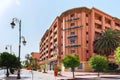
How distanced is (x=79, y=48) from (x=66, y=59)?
3121 centimetres

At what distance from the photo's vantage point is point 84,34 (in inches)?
3068

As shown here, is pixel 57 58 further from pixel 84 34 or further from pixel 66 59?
pixel 66 59

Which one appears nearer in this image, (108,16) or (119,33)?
(119,33)

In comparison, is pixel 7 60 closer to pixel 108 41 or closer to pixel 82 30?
pixel 108 41

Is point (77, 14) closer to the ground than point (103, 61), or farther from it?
farther from it

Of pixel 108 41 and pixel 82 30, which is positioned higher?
pixel 82 30

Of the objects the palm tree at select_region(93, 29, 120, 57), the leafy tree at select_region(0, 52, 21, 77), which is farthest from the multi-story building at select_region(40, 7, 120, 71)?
the leafy tree at select_region(0, 52, 21, 77)

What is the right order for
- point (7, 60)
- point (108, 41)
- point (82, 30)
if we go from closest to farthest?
point (7, 60), point (108, 41), point (82, 30)

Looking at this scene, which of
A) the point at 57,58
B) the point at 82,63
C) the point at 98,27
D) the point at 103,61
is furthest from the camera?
the point at 57,58

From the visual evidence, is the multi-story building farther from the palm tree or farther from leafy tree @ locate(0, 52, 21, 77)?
leafy tree @ locate(0, 52, 21, 77)

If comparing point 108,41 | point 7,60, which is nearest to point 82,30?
point 108,41

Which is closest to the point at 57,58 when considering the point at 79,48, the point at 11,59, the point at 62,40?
the point at 62,40

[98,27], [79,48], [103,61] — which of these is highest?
[98,27]

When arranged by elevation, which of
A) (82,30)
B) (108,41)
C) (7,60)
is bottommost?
(7,60)
